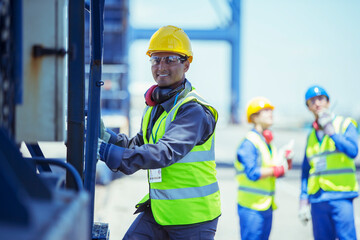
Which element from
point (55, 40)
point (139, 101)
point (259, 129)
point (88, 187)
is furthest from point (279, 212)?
point (139, 101)

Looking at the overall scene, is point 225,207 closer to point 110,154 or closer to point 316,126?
point 316,126

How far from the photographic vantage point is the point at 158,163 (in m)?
2.52

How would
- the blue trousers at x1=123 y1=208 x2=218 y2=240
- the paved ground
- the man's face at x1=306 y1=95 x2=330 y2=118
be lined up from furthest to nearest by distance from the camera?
the paved ground < the man's face at x1=306 y1=95 x2=330 y2=118 < the blue trousers at x1=123 y1=208 x2=218 y2=240

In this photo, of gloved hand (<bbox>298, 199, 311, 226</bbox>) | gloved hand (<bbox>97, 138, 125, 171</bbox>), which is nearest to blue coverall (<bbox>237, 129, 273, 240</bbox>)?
gloved hand (<bbox>298, 199, 311, 226</bbox>)

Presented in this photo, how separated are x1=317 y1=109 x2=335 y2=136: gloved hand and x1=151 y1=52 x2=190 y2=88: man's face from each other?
204 centimetres

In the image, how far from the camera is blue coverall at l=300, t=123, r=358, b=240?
4258 millimetres

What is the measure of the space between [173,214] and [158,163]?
1.48ft

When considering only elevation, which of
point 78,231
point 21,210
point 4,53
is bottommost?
point 78,231

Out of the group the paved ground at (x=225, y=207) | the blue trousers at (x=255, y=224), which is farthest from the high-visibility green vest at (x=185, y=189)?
the paved ground at (x=225, y=207)

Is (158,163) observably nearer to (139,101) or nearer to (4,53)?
(4,53)

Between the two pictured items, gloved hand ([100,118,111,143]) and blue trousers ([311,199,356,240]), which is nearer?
gloved hand ([100,118,111,143])

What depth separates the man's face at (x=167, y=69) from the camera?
3.03 metres

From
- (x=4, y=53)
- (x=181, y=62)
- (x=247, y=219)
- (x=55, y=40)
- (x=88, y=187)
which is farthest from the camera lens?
(x=247, y=219)

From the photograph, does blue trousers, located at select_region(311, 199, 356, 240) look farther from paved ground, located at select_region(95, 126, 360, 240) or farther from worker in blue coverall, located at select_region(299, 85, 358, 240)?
paved ground, located at select_region(95, 126, 360, 240)
